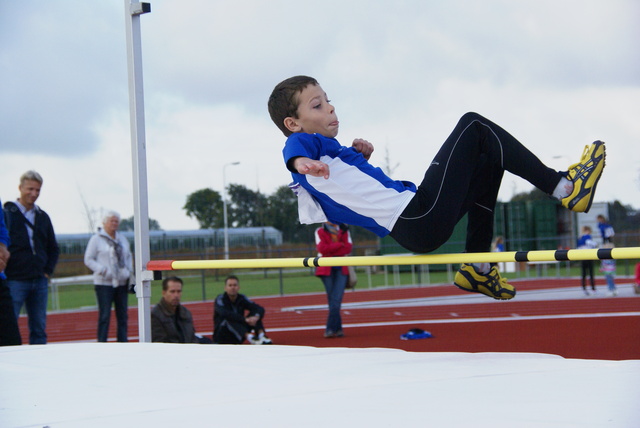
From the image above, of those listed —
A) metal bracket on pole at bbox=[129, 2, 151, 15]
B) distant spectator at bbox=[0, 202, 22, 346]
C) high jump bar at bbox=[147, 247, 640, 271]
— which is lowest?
distant spectator at bbox=[0, 202, 22, 346]

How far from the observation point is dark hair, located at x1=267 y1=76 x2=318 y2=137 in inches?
114

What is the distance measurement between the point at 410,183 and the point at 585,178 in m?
0.69

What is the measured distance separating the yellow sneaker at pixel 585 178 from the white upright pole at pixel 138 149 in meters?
2.34

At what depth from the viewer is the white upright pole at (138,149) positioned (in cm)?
392

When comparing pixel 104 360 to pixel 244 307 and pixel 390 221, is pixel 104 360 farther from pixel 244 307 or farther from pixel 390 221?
pixel 244 307

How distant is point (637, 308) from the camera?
948 centimetres

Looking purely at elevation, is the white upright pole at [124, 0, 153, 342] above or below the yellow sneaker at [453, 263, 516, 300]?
above

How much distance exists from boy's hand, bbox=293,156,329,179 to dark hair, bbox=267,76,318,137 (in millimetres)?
441

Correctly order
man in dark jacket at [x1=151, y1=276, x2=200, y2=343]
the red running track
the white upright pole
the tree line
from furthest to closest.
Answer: the tree line, the red running track, man in dark jacket at [x1=151, y1=276, x2=200, y2=343], the white upright pole

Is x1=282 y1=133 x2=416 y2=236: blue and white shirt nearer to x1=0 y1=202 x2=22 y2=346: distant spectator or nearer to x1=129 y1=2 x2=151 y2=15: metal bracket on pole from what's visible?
x1=129 y1=2 x2=151 y2=15: metal bracket on pole

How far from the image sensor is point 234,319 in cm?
667

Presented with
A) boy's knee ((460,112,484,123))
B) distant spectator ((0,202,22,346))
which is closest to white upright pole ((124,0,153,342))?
distant spectator ((0,202,22,346))

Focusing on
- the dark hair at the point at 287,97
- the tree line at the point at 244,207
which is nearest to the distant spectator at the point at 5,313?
the dark hair at the point at 287,97

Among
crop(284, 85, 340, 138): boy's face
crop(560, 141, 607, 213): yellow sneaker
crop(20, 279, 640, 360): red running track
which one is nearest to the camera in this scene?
crop(560, 141, 607, 213): yellow sneaker
